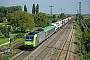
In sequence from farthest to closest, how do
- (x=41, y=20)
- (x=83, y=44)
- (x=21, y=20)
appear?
(x=41, y=20) < (x=21, y=20) < (x=83, y=44)

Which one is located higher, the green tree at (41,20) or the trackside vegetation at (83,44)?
the green tree at (41,20)

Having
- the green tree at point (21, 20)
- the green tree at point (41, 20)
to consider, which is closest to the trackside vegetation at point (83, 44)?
the green tree at point (21, 20)

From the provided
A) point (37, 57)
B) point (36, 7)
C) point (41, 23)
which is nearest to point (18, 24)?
point (41, 23)

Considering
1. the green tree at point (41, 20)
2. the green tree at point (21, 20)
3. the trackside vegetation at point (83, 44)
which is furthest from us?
the green tree at point (41, 20)

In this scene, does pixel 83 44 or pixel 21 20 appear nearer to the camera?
pixel 83 44

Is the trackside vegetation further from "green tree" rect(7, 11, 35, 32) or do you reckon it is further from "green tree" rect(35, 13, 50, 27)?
"green tree" rect(35, 13, 50, 27)

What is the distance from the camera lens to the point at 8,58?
29.4 m

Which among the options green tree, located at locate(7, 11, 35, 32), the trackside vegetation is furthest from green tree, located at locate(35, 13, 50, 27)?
the trackside vegetation

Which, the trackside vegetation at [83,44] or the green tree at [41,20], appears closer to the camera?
the trackside vegetation at [83,44]

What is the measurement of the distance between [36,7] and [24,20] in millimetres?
90874

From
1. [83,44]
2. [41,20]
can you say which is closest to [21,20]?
[41,20]

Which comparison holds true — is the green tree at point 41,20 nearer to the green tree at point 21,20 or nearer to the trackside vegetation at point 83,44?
the green tree at point 21,20

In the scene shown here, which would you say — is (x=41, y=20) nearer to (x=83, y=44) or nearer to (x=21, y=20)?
(x=21, y=20)

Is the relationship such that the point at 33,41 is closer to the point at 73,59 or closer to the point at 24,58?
the point at 24,58
